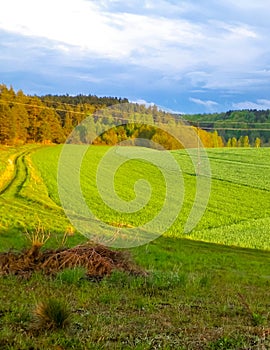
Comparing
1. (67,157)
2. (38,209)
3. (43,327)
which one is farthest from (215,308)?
(67,157)

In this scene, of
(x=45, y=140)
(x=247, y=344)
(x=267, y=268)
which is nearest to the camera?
(x=247, y=344)

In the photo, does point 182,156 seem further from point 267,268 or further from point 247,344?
point 247,344

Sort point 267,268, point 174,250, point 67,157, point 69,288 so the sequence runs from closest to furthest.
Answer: point 69,288 → point 267,268 → point 174,250 → point 67,157

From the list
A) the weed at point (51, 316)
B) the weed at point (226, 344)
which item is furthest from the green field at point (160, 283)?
the weed at point (51, 316)

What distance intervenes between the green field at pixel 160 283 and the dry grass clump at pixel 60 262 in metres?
0.66

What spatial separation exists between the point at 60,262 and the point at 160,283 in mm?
2719

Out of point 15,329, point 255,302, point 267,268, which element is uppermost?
point 15,329

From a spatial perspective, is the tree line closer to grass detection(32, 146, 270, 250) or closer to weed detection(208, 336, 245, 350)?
grass detection(32, 146, 270, 250)

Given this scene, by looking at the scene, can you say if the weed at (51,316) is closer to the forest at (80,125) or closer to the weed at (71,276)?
the weed at (71,276)

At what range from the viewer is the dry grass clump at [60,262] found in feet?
34.8

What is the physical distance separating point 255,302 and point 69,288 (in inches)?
143

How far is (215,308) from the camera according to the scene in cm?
795

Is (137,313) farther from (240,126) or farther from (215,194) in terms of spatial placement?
(240,126)

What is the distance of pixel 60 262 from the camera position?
11031 mm
